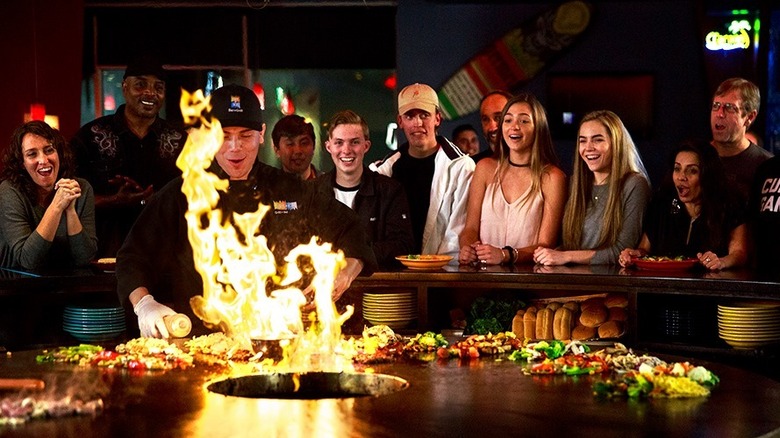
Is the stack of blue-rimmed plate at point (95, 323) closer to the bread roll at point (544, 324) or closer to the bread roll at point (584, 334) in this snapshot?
the bread roll at point (544, 324)

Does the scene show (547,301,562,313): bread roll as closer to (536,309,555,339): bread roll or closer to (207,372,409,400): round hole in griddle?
(536,309,555,339): bread roll

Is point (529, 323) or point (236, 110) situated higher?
point (236, 110)

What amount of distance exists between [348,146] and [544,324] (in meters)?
1.63

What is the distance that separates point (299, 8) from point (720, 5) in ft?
15.0

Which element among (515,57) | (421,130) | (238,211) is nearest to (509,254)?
(421,130)

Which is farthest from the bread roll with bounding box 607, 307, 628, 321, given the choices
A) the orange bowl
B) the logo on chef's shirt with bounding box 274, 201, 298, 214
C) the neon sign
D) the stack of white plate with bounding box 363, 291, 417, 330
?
the neon sign

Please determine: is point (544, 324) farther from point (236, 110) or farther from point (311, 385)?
point (311, 385)

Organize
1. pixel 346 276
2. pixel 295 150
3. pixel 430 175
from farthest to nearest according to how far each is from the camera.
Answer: pixel 295 150, pixel 430 175, pixel 346 276

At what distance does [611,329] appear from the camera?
6.29 meters

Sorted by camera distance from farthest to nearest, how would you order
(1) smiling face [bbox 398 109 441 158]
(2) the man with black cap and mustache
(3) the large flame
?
(2) the man with black cap and mustache → (1) smiling face [bbox 398 109 441 158] → (3) the large flame

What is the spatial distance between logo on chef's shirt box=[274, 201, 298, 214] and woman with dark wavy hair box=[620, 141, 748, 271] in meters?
2.15

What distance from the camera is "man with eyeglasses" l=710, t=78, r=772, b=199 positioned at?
7184mm

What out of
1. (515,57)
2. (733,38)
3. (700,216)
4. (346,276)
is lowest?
(346,276)

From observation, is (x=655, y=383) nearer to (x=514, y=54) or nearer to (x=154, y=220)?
(x=154, y=220)
